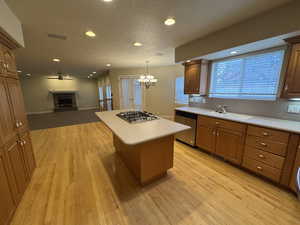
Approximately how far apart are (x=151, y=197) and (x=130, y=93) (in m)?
4.81

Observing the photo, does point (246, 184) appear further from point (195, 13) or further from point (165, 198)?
point (195, 13)

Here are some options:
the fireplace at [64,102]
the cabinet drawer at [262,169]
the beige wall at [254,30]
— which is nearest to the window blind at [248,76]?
the beige wall at [254,30]

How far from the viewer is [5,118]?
1.46 m

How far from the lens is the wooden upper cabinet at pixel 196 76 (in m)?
3.00

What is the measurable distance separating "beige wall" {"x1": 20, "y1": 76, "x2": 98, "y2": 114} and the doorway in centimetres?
568

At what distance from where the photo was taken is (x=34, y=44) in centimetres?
274

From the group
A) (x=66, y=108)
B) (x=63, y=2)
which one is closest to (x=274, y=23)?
(x=63, y=2)

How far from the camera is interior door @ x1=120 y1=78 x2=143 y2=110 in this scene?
18.9 feet

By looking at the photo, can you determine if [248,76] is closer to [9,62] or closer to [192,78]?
[192,78]

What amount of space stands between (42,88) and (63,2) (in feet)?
31.5

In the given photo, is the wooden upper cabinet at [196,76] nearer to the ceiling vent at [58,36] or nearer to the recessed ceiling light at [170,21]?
the recessed ceiling light at [170,21]

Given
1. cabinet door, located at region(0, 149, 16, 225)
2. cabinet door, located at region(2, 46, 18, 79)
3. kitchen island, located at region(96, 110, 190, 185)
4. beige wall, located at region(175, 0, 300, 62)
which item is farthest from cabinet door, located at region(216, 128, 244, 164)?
cabinet door, located at region(2, 46, 18, 79)

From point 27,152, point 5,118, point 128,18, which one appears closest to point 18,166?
point 27,152

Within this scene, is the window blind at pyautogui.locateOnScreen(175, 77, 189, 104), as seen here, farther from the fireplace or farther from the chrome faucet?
the fireplace
